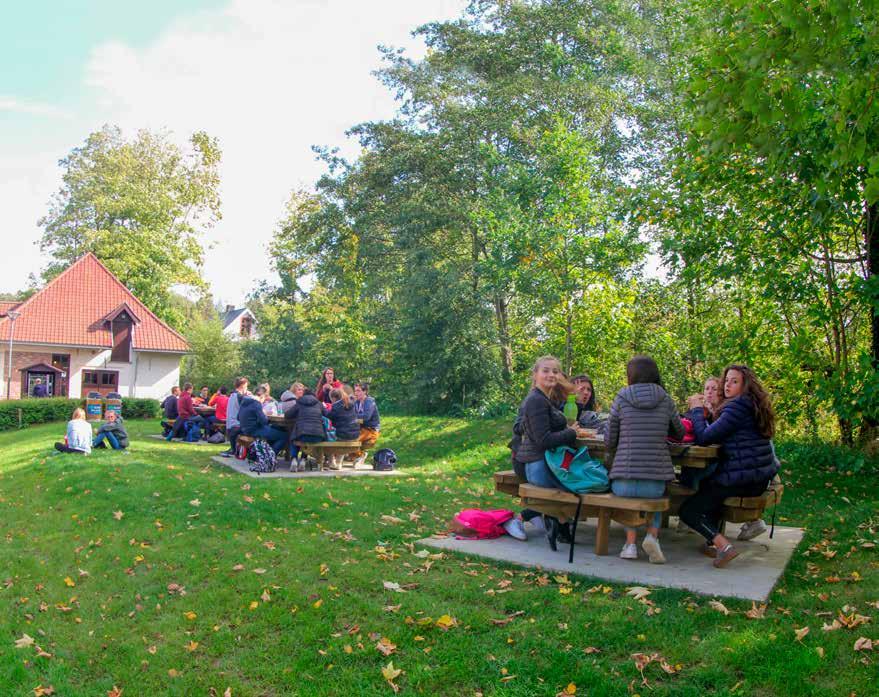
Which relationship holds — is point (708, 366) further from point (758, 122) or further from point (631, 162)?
point (631, 162)

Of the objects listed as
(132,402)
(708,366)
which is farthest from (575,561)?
(132,402)

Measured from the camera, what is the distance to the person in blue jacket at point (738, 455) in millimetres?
6340

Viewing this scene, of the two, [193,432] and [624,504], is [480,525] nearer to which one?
[624,504]

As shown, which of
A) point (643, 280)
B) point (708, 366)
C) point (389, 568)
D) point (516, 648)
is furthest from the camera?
point (643, 280)

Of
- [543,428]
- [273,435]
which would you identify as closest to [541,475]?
[543,428]

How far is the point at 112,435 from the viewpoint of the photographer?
50.1 ft

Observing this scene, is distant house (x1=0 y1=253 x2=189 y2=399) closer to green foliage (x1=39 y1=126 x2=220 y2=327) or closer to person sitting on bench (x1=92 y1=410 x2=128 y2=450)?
green foliage (x1=39 y1=126 x2=220 y2=327)

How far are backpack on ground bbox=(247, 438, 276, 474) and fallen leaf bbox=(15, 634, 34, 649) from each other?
A: 22.3 feet

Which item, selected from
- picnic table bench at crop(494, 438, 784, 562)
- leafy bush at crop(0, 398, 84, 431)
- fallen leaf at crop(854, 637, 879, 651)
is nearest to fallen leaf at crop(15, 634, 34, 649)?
picnic table bench at crop(494, 438, 784, 562)

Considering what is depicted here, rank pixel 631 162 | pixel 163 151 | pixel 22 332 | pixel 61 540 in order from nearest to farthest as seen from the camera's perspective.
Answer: pixel 61 540 < pixel 631 162 < pixel 22 332 < pixel 163 151

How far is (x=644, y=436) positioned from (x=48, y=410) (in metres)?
29.9

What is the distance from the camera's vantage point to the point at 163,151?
48.6 m

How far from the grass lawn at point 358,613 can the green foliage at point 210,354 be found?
1333 inches

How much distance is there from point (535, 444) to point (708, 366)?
986cm
